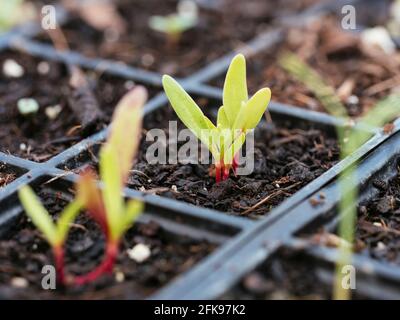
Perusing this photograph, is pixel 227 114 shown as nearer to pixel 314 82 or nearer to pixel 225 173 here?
pixel 225 173

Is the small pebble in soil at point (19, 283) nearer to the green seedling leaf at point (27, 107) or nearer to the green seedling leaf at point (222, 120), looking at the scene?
the green seedling leaf at point (222, 120)

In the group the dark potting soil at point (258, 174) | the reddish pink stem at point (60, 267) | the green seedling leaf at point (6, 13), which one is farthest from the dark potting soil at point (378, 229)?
the green seedling leaf at point (6, 13)

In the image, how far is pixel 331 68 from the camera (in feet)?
7.73

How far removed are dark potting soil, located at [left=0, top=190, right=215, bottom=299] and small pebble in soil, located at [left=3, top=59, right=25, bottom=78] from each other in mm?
938

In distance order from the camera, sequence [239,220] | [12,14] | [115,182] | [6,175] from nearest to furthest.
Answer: [115,182] → [239,220] → [6,175] → [12,14]

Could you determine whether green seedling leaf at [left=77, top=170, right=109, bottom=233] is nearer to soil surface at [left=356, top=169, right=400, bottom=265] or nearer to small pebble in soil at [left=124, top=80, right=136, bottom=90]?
soil surface at [left=356, top=169, right=400, bottom=265]

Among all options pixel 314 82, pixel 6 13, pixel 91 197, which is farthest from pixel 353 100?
pixel 6 13

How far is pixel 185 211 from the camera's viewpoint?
1.40 m

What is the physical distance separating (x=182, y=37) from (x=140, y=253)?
138 cm

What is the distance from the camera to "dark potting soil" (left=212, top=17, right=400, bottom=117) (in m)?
2.15

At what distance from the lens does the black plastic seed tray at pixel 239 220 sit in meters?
1.23

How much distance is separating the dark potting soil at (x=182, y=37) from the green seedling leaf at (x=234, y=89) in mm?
809

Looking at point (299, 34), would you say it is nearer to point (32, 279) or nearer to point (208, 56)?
point (208, 56)
